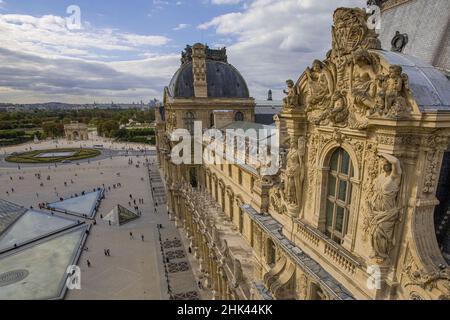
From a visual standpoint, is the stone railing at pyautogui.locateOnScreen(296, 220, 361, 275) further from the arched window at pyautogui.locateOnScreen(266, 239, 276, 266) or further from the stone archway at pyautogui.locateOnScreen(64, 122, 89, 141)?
the stone archway at pyautogui.locateOnScreen(64, 122, 89, 141)

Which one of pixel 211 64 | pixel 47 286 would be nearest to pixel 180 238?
pixel 47 286

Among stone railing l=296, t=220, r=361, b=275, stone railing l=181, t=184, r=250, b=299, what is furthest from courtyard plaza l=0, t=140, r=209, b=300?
stone railing l=296, t=220, r=361, b=275

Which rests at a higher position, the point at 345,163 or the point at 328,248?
the point at 345,163

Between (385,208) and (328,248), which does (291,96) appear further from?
(328,248)

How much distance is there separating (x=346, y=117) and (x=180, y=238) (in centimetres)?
3223

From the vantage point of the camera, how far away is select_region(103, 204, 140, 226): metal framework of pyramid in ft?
138

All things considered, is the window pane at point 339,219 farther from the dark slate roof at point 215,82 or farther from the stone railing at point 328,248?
the dark slate roof at point 215,82

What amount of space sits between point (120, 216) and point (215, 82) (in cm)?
2629

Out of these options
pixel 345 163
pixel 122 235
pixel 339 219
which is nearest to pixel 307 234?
pixel 339 219

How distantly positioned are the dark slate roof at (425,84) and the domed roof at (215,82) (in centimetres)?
3592

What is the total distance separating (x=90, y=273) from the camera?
29.2 m

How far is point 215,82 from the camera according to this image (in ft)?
139
